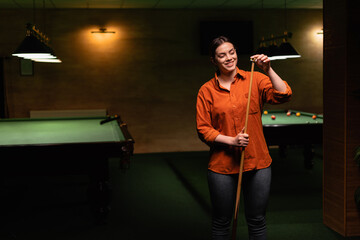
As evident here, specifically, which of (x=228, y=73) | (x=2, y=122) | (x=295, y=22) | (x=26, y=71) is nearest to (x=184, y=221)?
(x=228, y=73)

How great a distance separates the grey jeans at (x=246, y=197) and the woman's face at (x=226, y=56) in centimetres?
55

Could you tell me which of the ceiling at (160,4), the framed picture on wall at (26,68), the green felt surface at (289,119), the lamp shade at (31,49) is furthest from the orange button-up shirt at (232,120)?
the framed picture on wall at (26,68)

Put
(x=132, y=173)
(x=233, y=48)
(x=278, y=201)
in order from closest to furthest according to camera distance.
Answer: (x=233, y=48) → (x=278, y=201) → (x=132, y=173)

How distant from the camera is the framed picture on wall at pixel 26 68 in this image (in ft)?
23.1

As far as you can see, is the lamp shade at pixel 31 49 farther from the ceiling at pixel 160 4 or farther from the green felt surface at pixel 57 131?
the ceiling at pixel 160 4

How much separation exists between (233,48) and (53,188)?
12.0 feet

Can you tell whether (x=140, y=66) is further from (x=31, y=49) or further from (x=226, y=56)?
(x=226, y=56)

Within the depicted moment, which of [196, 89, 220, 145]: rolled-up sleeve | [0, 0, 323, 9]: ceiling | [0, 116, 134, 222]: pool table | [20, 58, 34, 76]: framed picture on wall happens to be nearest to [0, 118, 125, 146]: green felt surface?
[0, 116, 134, 222]: pool table

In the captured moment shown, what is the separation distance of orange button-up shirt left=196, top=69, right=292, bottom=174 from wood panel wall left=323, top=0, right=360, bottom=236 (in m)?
1.17

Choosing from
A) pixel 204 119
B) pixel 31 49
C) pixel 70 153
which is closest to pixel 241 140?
pixel 204 119

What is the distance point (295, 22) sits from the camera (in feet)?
25.1

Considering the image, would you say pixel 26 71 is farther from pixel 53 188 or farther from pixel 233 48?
pixel 233 48

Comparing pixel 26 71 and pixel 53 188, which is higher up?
pixel 26 71

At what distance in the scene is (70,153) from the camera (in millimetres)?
3469
